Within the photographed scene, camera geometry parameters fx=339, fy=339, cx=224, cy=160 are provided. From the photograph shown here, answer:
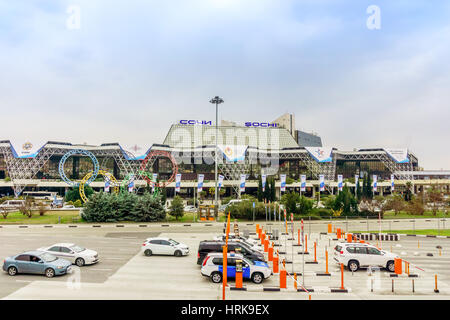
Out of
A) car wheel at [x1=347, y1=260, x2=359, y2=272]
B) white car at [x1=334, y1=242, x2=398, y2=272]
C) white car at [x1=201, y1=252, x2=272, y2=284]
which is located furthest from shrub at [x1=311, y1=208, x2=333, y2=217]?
white car at [x1=201, y1=252, x2=272, y2=284]

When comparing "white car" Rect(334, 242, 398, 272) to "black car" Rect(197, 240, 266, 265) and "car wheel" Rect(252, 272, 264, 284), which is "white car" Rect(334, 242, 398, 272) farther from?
"car wheel" Rect(252, 272, 264, 284)

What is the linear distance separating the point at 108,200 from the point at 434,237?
119 feet

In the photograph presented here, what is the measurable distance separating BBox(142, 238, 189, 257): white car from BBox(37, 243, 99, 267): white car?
357 cm

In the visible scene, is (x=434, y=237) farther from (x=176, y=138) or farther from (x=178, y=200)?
(x=176, y=138)

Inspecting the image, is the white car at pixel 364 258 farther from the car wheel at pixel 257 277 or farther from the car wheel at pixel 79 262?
the car wheel at pixel 79 262

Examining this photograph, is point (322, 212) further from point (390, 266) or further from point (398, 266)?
point (398, 266)

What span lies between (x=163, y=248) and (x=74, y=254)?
566 cm

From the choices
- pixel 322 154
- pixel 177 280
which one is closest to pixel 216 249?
pixel 177 280

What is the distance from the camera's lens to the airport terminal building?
91.1 metres

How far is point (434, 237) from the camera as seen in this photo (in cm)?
3284

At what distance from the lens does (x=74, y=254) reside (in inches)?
798

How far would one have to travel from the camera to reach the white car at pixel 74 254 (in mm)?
20188
